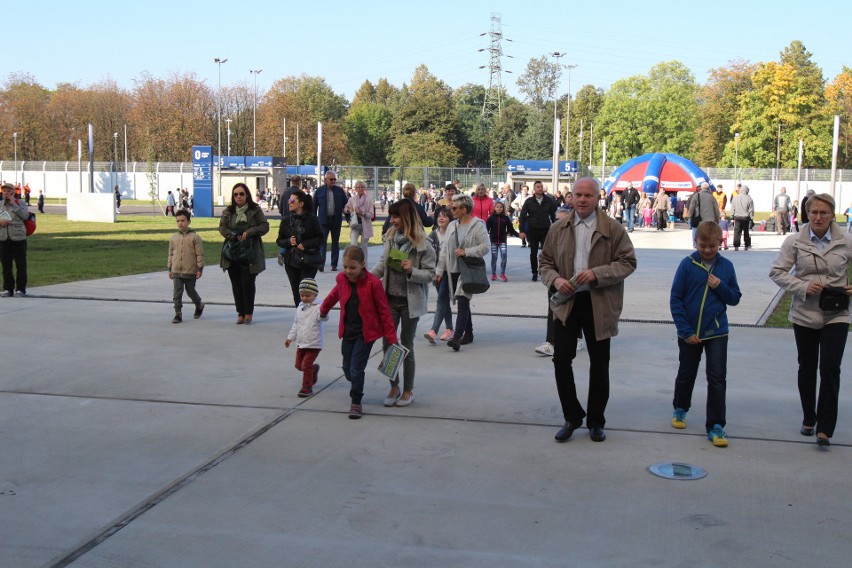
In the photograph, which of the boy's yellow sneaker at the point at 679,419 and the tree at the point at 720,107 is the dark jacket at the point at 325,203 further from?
the tree at the point at 720,107

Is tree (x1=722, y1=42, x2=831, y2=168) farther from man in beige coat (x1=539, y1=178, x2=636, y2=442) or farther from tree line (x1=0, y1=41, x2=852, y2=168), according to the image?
man in beige coat (x1=539, y1=178, x2=636, y2=442)

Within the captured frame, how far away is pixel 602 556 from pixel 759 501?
4.13 ft

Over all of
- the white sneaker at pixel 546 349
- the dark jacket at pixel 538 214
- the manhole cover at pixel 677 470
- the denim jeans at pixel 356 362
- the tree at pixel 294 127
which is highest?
the tree at pixel 294 127

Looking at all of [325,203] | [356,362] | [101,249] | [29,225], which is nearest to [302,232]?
[356,362]

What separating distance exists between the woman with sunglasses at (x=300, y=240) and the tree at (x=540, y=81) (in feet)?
374

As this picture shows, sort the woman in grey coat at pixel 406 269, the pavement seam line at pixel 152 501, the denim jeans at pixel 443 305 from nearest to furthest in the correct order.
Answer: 1. the pavement seam line at pixel 152 501
2. the woman in grey coat at pixel 406 269
3. the denim jeans at pixel 443 305

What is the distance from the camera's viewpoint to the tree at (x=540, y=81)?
122250mm

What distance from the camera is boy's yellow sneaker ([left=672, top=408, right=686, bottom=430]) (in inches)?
257

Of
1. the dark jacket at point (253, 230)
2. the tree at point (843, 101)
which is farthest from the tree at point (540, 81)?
the dark jacket at point (253, 230)

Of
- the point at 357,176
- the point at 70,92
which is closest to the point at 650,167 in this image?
the point at 357,176

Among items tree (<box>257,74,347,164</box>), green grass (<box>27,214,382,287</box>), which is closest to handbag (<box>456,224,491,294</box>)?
green grass (<box>27,214,382,287</box>)

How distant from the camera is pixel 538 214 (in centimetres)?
1583

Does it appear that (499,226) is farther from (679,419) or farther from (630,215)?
(630,215)

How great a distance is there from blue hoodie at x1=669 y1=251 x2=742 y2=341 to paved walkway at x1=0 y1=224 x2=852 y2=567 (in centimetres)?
76
